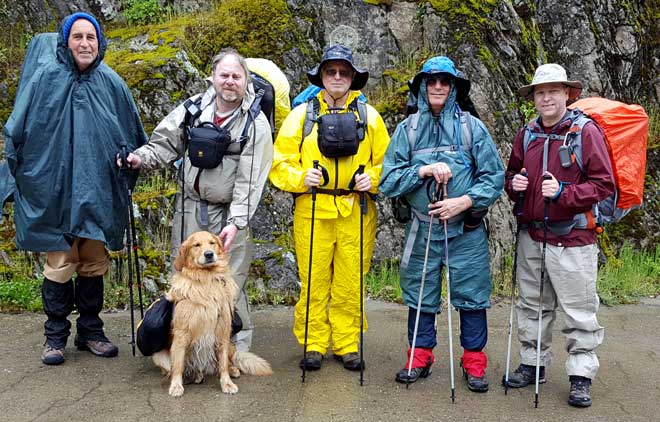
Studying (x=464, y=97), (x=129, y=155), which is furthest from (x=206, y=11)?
(x=464, y=97)

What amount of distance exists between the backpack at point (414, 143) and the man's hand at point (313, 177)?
614 mm

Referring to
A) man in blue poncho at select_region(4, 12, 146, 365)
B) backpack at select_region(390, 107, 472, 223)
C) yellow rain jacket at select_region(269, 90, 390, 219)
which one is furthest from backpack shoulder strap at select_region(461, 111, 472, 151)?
man in blue poncho at select_region(4, 12, 146, 365)

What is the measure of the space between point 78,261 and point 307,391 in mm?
2230

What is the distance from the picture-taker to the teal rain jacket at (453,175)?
4.62 metres

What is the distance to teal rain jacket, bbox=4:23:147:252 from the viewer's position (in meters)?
4.91

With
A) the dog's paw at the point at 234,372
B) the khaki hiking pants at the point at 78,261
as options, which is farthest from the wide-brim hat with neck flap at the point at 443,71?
the khaki hiking pants at the point at 78,261

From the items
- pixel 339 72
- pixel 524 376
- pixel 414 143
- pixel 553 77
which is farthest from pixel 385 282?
pixel 553 77

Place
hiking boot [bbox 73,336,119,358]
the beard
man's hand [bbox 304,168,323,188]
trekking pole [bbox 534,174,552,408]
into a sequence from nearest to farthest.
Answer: trekking pole [bbox 534,174,552,408] < man's hand [bbox 304,168,323,188] < the beard < hiking boot [bbox 73,336,119,358]

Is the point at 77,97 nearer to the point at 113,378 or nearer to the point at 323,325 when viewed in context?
the point at 113,378

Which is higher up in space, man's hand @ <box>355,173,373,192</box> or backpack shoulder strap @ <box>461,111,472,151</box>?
backpack shoulder strap @ <box>461,111,472,151</box>

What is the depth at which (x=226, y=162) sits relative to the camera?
16.2 feet

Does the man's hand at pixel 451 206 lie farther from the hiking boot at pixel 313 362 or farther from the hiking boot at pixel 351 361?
the hiking boot at pixel 313 362

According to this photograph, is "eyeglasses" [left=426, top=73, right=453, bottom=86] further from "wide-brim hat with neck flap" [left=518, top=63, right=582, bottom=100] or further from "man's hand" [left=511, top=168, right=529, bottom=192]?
"man's hand" [left=511, top=168, right=529, bottom=192]

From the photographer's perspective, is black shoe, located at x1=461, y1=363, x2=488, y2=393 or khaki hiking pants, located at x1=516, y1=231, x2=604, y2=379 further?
black shoe, located at x1=461, y1=363, x2=488, y2=393
